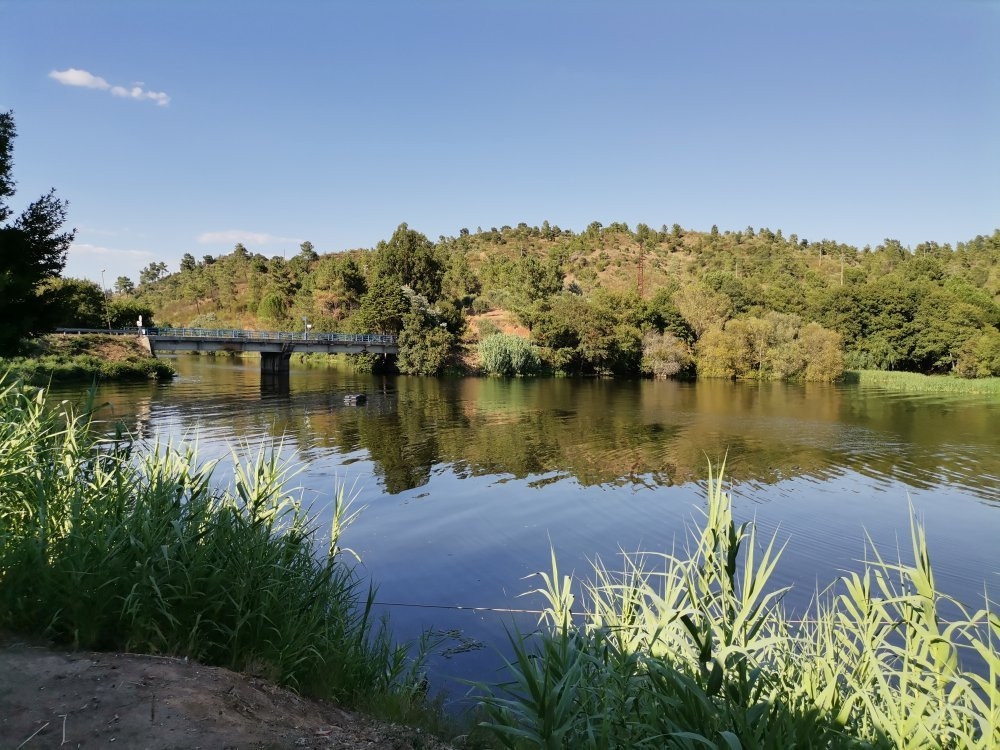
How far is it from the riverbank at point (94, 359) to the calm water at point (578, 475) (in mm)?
3003

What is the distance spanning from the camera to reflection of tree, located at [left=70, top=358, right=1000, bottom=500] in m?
20.0

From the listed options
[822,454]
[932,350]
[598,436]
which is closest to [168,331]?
[598,436]

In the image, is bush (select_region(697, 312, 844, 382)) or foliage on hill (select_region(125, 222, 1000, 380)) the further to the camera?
foliage on hill (select_region(125, 222, 1000, 380))

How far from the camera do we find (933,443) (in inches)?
967

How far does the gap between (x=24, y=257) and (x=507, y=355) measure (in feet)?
137

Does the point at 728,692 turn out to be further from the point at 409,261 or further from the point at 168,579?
the point at 409,261

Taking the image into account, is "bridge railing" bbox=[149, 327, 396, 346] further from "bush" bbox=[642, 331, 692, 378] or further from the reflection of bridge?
"bush" bbox=[642, 331, 692, 378]

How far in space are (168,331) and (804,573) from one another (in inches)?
2165

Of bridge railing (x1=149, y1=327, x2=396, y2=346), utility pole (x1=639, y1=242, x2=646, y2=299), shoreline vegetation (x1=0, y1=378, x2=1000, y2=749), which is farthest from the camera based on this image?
utility pole (x1=639, y1=242, x2=646, y2=299)

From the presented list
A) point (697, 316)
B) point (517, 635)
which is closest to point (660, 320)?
point (697, 316)

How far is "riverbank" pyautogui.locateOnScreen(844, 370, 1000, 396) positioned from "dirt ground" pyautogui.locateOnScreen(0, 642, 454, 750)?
56111 millimetres

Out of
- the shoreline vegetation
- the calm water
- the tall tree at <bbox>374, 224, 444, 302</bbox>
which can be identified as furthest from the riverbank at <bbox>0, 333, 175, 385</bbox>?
the shoreline vegetation

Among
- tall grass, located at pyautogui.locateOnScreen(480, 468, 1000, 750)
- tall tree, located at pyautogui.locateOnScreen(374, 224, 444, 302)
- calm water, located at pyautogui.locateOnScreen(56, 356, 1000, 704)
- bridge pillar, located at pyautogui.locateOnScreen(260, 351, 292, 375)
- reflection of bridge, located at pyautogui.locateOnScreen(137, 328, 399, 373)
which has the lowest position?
calm water, located at pyautogui.locateOnScreen(56, 356, 1000, 704)

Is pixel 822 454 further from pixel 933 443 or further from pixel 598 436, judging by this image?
pixel 598 436
